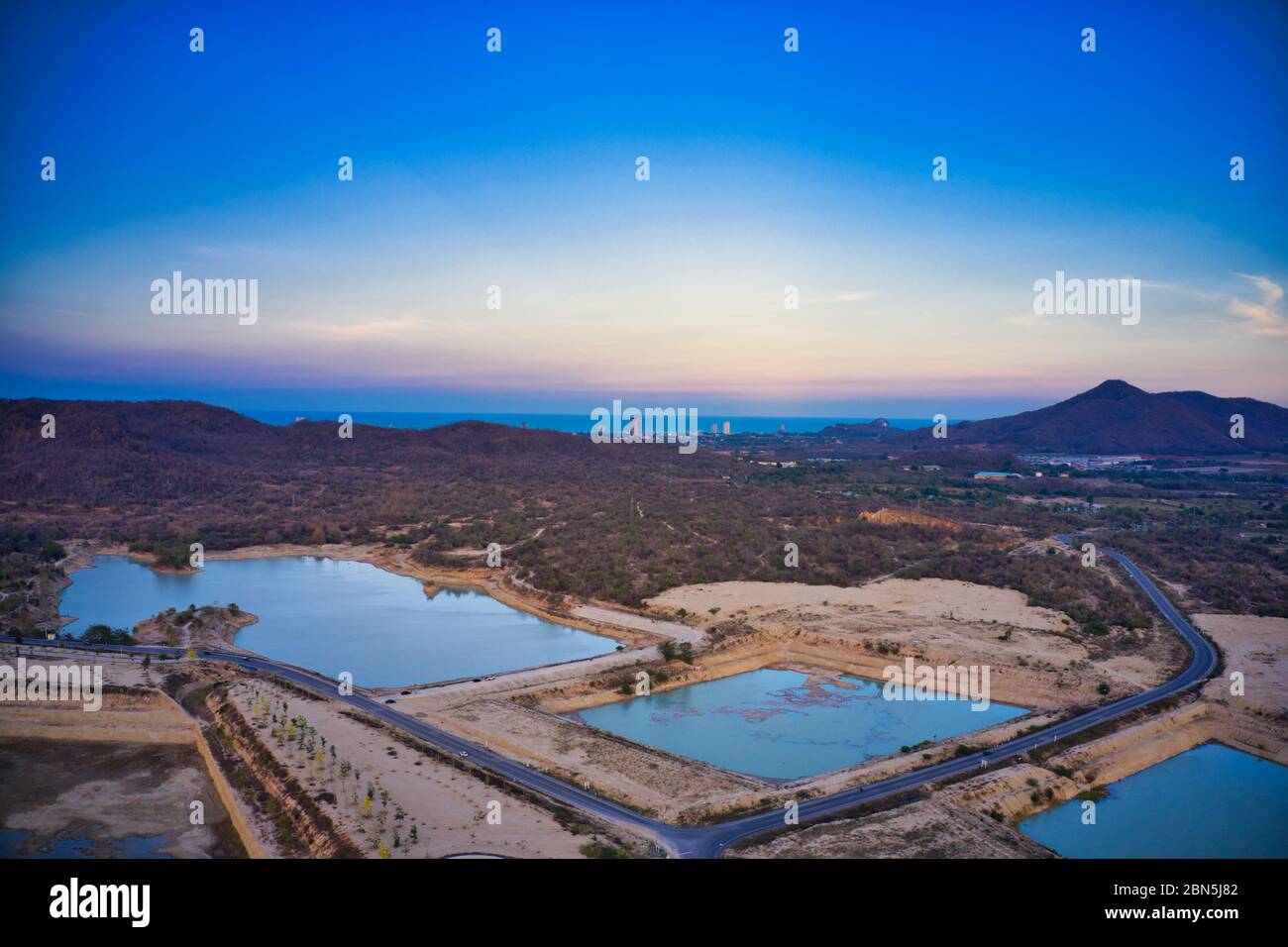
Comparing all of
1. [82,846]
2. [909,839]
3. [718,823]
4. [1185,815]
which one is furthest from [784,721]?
[82,846]

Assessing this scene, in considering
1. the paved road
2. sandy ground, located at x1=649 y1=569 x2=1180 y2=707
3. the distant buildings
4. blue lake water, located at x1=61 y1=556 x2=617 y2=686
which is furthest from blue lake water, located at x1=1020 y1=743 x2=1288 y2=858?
the distant buildings

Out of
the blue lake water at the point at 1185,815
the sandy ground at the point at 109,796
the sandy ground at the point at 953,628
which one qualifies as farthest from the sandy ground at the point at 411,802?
the sandy ground at the point at 953,628

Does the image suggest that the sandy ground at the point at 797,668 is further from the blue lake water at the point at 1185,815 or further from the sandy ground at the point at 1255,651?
the blue lake water at the point at 1185,815

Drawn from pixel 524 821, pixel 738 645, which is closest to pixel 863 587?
pixel 738 645

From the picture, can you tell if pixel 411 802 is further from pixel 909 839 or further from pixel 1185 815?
pixel 1185 815

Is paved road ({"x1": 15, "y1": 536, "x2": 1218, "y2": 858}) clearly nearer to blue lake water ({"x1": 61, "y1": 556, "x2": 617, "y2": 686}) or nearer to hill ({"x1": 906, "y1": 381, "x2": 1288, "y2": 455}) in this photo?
blue lake water ({"x1": 61, "y1": 556, "x2": 617, "y2": 686})
